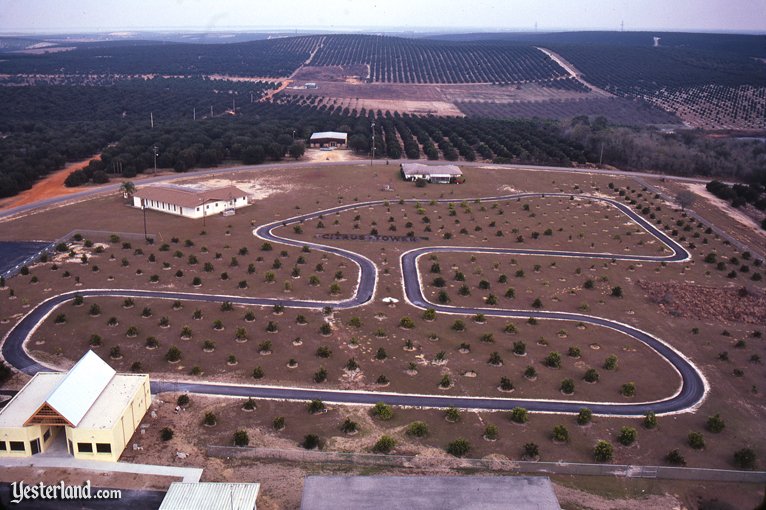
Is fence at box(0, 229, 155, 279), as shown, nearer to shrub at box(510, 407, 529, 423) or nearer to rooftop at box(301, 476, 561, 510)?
rooftop at box(301, 476, 561, 510)

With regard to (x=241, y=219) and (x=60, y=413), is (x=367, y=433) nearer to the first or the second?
(x=60, y=413)

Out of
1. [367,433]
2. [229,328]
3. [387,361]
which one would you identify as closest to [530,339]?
[387,361]

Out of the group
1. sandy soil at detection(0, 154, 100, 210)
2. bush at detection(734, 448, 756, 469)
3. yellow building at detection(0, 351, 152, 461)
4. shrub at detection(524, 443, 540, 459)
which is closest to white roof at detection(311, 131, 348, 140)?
sandy soil at detection(0, 154, 100, 210)

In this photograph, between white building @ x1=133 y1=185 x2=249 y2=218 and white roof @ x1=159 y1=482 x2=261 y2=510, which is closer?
white roof @ x1=159 y1=482 x2=261 y2=510

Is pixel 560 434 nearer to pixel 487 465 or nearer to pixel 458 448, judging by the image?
pixel 487 465

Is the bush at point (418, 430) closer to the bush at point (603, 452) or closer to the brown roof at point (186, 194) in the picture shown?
the bush at point (603, 452)

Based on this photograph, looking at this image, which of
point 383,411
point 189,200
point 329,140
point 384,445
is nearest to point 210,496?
point 384,445

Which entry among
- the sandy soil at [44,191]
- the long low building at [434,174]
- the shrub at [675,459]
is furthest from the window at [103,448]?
the long low building at [434,174]
